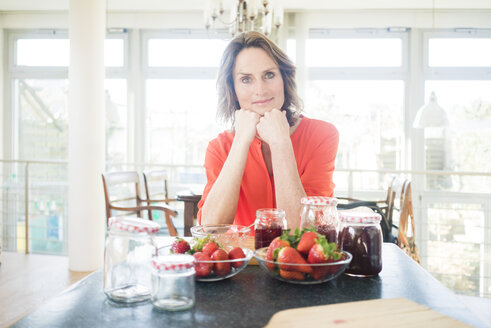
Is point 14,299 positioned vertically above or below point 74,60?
below

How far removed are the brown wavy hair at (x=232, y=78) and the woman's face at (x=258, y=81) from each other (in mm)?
26

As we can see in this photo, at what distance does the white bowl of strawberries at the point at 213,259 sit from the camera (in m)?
0.80

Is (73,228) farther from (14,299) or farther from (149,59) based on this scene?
(149,59)

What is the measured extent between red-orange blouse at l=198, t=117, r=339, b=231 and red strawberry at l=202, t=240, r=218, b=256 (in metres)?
0.66

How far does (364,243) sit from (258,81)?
0.82 meters

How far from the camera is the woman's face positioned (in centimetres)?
152

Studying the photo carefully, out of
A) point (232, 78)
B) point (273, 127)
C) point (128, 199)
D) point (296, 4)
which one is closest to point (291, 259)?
point (273, 127)

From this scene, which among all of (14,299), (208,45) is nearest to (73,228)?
(14,299)

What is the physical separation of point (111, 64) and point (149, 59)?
524 millimetres

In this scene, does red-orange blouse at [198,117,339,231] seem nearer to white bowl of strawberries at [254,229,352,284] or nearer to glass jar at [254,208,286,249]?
glass jar at [254,208,286,249]

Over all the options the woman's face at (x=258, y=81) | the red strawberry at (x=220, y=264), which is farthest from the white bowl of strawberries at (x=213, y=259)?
the woman's face at (x=258, y=81)

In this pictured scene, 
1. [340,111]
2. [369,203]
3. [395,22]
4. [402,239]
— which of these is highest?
[395,22]

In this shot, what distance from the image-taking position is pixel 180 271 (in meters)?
0.66

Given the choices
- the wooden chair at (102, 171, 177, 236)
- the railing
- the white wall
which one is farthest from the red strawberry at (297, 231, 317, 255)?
the white wall
